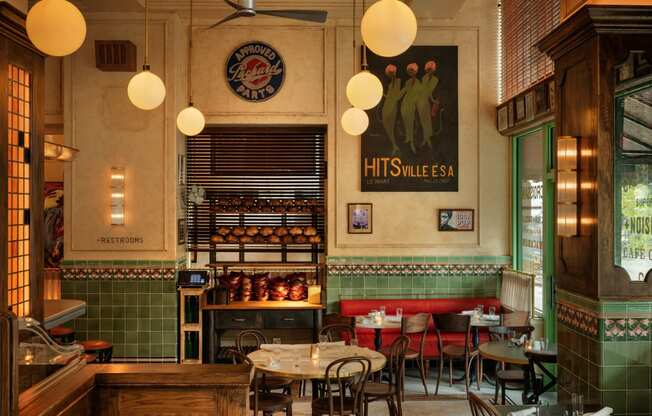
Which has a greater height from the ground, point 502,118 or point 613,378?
point 502,118

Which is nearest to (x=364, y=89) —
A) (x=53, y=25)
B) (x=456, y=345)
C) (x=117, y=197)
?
(x=53, y=25)

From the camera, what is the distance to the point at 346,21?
9359mm

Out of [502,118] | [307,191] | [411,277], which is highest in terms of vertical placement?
[502,118]

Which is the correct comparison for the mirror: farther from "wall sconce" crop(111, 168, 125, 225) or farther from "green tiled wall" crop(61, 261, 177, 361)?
"wall sconce" crop(111, 168, 125, 225)

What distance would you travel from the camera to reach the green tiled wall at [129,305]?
9055 mm

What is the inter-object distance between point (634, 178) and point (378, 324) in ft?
11.9

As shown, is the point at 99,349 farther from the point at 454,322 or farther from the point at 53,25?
the point at 53,25

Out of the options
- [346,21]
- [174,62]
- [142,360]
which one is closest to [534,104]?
[346,21]

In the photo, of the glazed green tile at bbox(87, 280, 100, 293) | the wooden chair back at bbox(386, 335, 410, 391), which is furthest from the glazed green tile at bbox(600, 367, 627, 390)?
the glazed green tile at bbox(87, 280, 100, 293)

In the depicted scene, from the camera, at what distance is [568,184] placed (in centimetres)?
531

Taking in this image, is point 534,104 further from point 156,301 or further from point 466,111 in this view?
point 156,301

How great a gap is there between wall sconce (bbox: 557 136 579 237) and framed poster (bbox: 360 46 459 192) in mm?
3983

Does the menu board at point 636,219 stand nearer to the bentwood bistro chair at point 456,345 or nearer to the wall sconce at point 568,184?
the wall sconce at point 568,184

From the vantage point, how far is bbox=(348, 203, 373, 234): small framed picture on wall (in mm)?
9359
